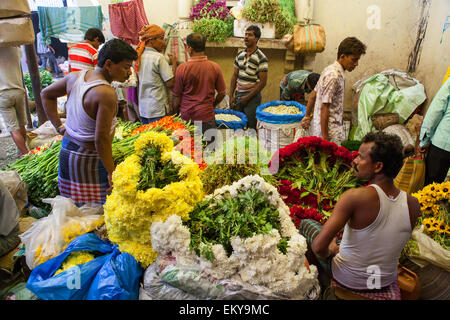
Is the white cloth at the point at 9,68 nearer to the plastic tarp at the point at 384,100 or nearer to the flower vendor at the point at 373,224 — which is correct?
the flower vendor at the point at 373,224

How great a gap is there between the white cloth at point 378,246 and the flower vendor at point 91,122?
1672mm

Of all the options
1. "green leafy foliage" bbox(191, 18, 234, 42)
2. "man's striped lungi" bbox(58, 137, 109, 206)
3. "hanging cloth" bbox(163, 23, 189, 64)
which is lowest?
"man's striped lungi" bbox(58, 137, 109, 206)

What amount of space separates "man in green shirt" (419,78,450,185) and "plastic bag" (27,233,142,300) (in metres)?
3.26

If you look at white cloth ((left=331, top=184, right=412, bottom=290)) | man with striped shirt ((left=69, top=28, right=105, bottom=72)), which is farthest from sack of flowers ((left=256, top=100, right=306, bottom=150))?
white cloth ((left=331, top=184, right=412, bottom=290))

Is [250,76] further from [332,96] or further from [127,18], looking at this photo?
[127,18]

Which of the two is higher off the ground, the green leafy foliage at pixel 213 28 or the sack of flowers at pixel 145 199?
the green leafy foliage at pixel 213 28

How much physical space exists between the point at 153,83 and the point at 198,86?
71cm

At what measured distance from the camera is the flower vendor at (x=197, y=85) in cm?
396

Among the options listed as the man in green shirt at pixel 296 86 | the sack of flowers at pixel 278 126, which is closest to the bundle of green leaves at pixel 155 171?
the sack of flowers at pixel 278 126

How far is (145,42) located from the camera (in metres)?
4.24

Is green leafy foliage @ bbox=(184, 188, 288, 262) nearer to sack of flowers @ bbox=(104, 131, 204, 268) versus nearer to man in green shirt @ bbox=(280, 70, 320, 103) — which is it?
sack of flowers @ bbox=(104, 131, 204, 268)

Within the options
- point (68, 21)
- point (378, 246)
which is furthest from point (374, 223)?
point (68, 21)

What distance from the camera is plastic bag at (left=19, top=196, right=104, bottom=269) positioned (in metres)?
1.98

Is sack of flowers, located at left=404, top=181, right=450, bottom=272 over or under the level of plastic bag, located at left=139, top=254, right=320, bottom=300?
under
